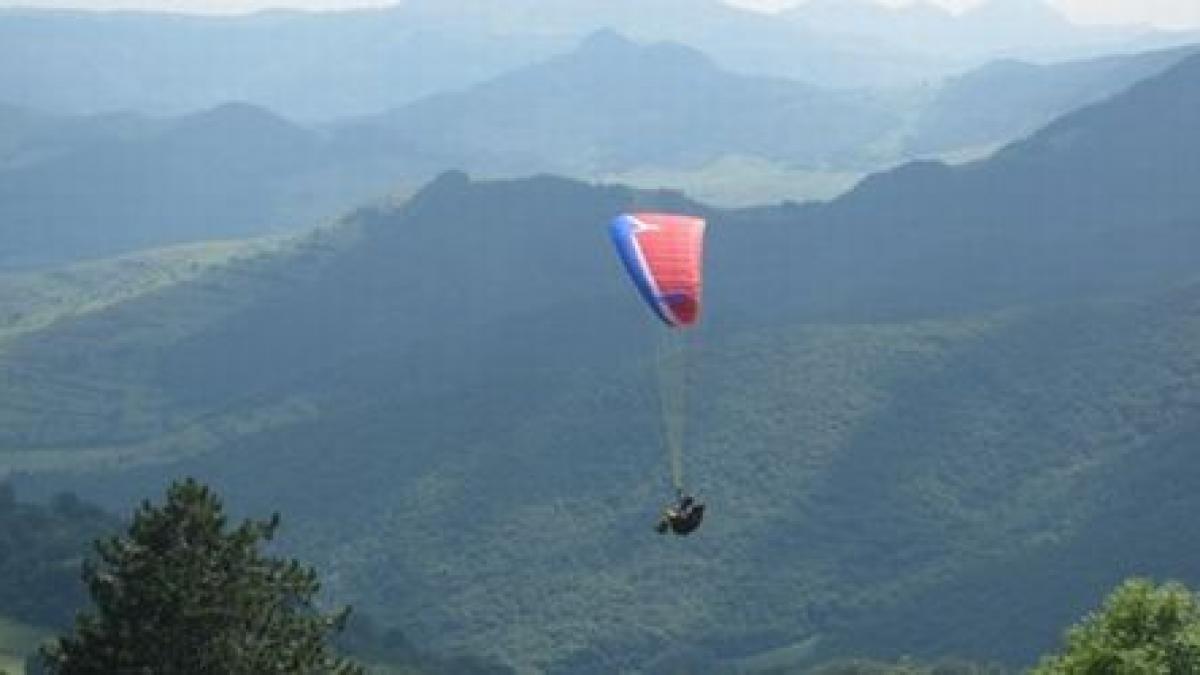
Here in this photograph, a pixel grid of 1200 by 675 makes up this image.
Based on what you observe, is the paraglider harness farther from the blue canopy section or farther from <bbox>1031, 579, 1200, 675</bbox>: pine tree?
<bbox>1031, 579, 1200, 675</bbox>: pine tree

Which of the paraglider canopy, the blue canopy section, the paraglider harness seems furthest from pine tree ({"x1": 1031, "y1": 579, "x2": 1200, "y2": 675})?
the blue canopy section

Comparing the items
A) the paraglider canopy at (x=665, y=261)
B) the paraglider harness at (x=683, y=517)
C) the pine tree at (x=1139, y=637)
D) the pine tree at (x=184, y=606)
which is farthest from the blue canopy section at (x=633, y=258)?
the pine tree at (x=1139, y=637)

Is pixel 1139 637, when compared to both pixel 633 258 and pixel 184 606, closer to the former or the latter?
pixel 633 258

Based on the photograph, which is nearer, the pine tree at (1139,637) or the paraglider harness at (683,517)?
the pine tree at (1139,637)

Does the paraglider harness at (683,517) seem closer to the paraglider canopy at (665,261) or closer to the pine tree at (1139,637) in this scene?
the paraglider canopy at (665,261)

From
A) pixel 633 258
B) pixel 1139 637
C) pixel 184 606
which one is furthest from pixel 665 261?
pixel 184 606
